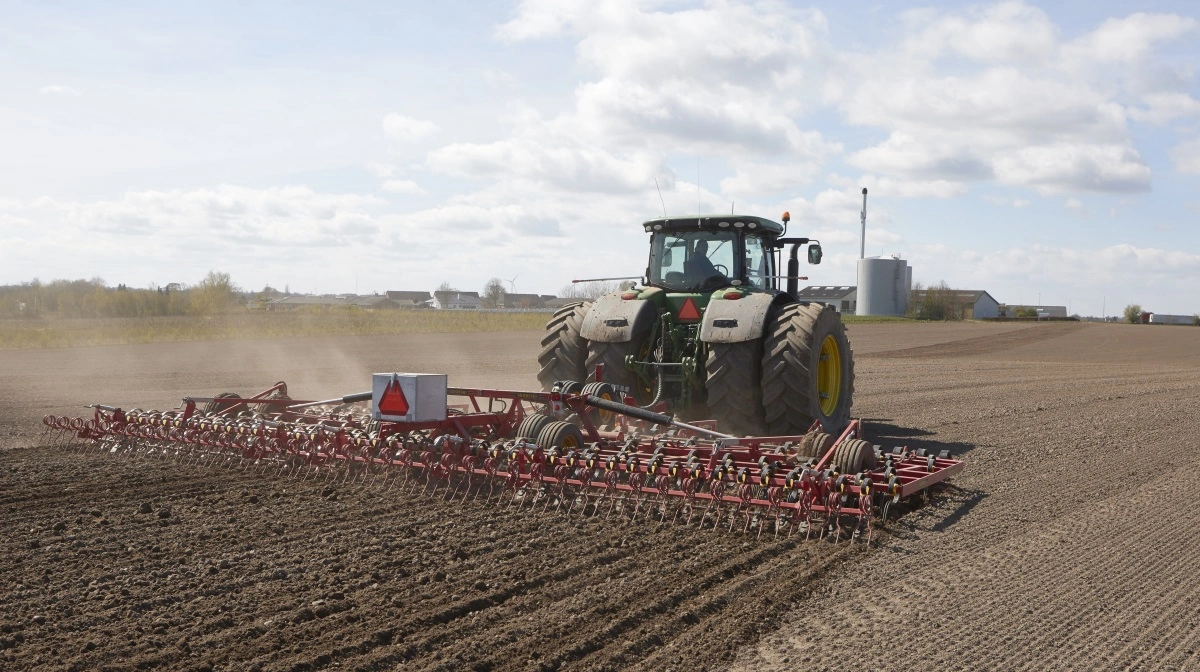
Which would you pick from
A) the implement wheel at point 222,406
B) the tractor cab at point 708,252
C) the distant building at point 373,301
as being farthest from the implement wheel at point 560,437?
the distant building at point 373,301

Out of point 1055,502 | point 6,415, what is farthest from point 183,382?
point 1055,502

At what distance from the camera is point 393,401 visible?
679 cm

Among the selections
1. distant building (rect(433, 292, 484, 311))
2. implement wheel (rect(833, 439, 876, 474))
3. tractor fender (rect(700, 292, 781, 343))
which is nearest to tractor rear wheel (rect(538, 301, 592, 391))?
tractor fender (rect(700, 292, 781, 343))

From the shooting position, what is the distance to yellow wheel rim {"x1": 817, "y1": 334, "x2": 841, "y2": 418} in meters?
9.21

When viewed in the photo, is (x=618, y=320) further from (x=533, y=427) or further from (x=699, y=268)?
(x=533, y=427)

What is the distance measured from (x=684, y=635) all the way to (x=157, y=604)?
2.21m

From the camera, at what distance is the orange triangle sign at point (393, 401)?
6.73m

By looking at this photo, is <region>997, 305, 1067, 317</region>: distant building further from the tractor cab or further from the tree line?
the tractor cab

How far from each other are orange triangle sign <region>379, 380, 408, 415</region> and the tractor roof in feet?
11.7

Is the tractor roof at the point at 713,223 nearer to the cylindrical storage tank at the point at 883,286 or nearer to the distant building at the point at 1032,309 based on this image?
the cylindrical storage tank at the point at 883,286

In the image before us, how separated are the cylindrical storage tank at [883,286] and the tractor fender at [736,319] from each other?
186 feet

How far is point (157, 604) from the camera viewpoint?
13.7 feet

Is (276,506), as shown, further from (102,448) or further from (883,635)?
(883,635)

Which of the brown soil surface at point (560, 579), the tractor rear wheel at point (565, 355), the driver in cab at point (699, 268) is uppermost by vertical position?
the driver in cab at point (699, 268)
